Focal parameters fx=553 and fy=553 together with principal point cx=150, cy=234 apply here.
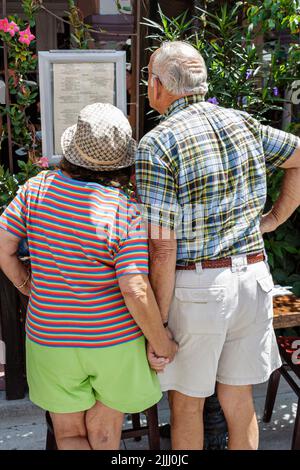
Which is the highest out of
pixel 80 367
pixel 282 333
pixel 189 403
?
pixel 80 367

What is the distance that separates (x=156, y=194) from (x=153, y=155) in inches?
5.0

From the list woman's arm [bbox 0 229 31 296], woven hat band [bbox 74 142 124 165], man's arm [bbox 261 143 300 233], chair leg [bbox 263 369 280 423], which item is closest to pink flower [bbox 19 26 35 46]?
woven hat band [bbox 74 142 124 165]

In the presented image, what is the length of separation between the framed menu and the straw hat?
2.48 ft

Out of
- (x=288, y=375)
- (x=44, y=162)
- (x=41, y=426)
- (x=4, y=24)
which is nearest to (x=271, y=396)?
(x=288, y=375)

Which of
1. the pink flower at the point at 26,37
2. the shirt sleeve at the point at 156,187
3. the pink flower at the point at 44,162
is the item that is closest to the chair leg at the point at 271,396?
the shirt sleeve at the point at 156,187

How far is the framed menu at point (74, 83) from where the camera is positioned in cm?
250

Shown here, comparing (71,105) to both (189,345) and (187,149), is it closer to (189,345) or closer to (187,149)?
(187,149)

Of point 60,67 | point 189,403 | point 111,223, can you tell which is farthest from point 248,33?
point 189,403

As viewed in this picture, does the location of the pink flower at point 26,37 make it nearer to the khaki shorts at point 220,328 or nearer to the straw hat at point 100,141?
the straw hat at point 100,141

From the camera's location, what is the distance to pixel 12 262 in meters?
1.94

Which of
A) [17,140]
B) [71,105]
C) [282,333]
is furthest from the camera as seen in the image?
[282,333]

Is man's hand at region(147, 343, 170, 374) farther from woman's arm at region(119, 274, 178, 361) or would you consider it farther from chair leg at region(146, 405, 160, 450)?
chair leg at region(146, 405, 160, 450)

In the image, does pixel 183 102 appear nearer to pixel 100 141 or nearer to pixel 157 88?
pixel 157 88

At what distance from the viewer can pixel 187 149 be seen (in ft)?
5.96
